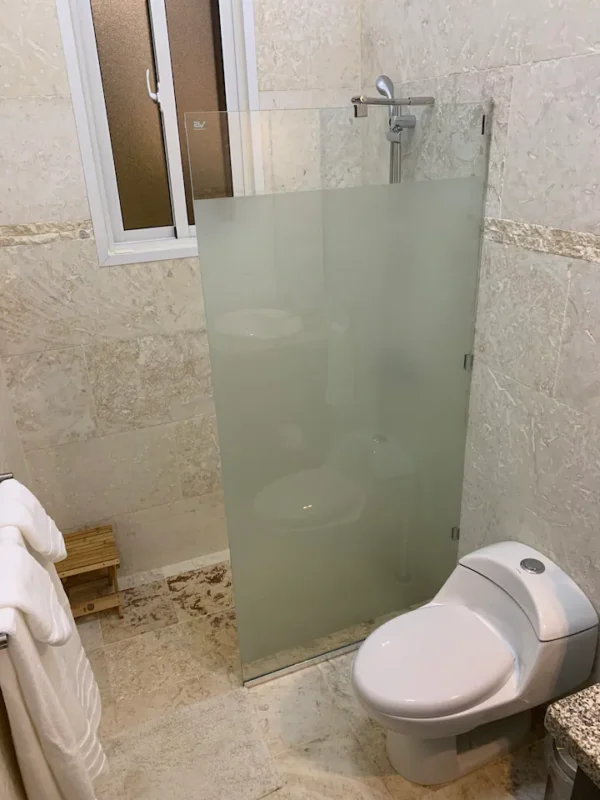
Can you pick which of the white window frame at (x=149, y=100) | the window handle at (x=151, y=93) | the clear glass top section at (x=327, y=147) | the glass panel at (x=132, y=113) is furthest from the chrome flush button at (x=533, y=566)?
the window handle at (x=151, y=93)

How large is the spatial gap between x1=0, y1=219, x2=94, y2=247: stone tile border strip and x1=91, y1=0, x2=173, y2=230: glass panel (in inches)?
8.5

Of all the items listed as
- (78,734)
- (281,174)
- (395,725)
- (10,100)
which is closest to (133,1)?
(10,100)

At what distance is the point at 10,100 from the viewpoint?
1761 mm

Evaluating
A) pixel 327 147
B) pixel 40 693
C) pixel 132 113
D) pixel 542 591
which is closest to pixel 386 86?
pixel 327 147

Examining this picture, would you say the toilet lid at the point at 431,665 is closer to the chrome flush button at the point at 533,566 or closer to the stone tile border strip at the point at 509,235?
the chrome flush button at the point at 533,566

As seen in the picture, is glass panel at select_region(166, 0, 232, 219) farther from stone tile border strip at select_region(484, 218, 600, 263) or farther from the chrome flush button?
the chrome flush button

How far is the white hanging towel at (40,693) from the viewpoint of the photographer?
0.99 metres

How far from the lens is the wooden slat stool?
2.13 m

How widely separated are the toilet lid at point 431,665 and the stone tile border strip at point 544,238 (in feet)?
3.32

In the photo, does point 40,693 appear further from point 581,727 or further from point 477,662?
point 477,662

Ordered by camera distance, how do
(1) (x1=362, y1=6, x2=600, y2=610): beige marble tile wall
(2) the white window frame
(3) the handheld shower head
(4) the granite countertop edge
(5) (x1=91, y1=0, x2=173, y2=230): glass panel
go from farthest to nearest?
(5) (x1=91, y1=0, x2=173, y2=230): glass panel, (2) the white window frame, (3) the handheld shower head, (1) (x1=362, y1=6, x2=600, y2=610): beige marble tile wall, (4) the granite countertop edge

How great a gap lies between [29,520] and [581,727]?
40.7 inches

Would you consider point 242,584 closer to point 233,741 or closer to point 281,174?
point 233,741

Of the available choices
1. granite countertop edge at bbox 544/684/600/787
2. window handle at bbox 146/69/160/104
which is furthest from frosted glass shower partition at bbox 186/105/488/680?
granite countertop edge at bbox 544/684/600/787
